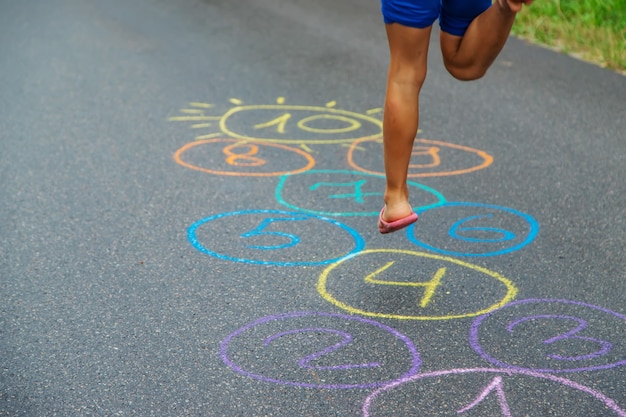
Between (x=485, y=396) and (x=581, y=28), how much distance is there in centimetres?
546

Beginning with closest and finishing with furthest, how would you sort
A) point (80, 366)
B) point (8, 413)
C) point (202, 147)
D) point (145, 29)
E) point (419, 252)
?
point (8, 413), point (80, 366), point (419, 252), point (202, 147), point (145, 29)

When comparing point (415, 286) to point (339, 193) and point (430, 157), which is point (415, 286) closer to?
point (339, 193)

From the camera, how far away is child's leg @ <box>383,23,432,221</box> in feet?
10.5

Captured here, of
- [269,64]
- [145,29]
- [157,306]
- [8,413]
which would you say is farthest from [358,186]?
[145,29]

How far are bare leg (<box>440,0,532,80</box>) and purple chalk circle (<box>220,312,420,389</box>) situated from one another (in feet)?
3.58

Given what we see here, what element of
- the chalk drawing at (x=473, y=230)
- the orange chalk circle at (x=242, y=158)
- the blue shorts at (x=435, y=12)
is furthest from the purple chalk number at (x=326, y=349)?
the orange chalk circle at (x=242, y=158)

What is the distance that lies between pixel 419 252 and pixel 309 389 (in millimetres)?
1117

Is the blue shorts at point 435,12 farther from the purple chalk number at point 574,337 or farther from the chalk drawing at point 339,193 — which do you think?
the purple chalk number at point 574,337

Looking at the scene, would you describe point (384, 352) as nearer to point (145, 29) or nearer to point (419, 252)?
point (419, 252)

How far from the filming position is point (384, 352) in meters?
2.78

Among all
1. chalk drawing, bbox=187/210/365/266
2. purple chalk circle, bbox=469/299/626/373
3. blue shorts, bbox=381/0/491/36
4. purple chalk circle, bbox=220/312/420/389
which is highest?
blue shorts, bbox=381/0/491/36

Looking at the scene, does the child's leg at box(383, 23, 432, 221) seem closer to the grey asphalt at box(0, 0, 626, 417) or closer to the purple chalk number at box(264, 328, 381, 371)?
the grey asphalt at box(0, 0, 626, 417)

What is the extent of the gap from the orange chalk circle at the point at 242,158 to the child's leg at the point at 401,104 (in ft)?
4.05

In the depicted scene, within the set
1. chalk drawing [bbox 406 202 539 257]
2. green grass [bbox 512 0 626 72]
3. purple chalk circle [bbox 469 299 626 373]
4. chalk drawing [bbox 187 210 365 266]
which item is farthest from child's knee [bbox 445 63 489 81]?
green grass [bbox 512 0 626 72]
